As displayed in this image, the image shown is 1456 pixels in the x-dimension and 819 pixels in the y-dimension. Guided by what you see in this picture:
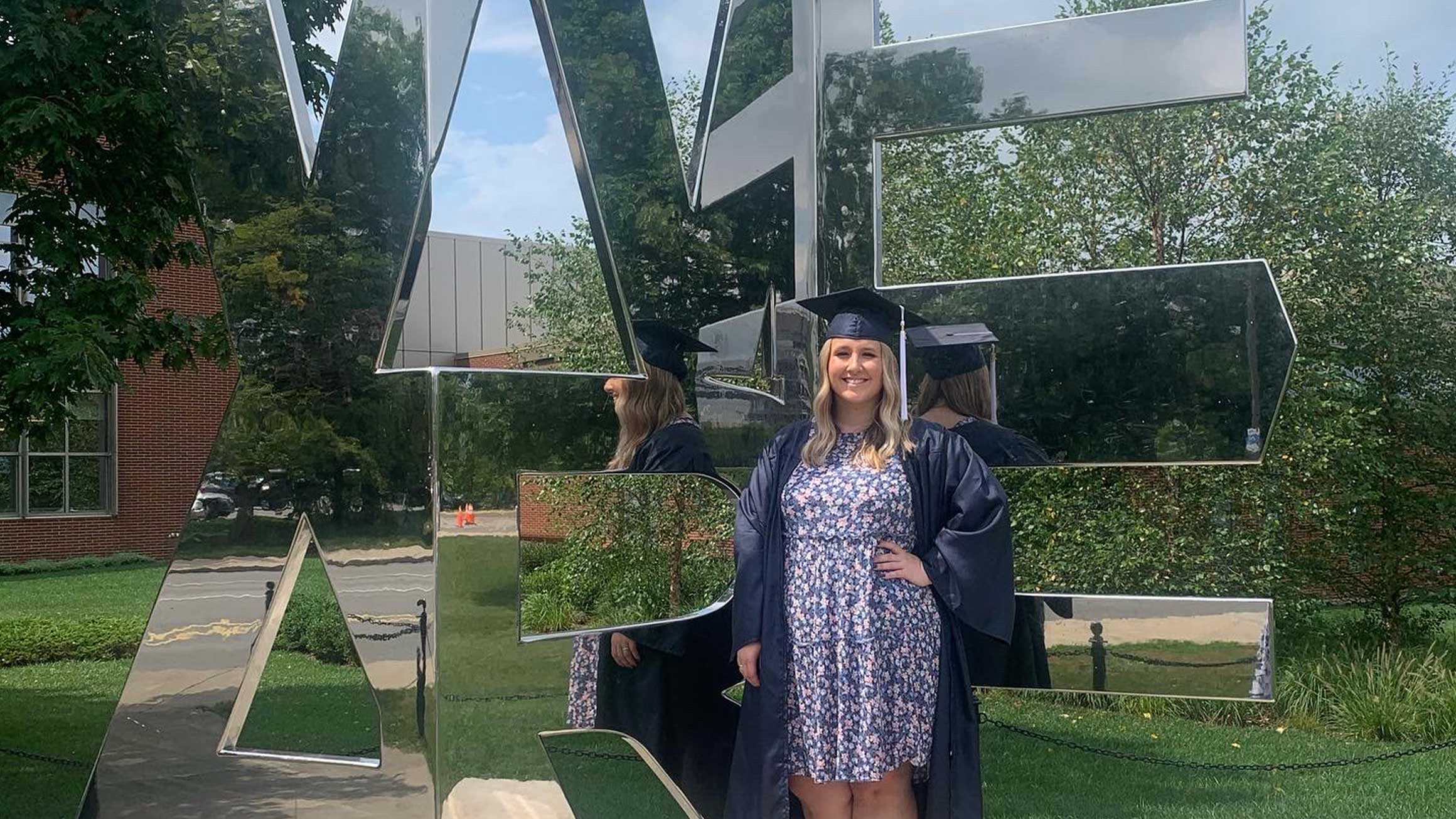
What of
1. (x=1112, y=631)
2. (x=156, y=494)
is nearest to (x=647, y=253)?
(x=1112, y=631)

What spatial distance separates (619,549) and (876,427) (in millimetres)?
730

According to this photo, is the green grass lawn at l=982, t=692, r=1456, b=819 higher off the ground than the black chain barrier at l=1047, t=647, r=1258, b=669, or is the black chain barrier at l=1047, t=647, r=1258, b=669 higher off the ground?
the black chain barrier at l=1047, t=647, r=1258, b=669

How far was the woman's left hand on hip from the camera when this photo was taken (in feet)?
9.68

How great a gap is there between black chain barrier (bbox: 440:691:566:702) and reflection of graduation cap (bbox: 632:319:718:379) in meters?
0.89

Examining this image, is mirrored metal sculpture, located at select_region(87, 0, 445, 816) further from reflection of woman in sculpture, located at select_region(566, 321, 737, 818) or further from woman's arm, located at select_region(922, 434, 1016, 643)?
woman's arm, located at select_region(922, 434, 1016, 643)

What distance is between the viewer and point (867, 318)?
311 cm

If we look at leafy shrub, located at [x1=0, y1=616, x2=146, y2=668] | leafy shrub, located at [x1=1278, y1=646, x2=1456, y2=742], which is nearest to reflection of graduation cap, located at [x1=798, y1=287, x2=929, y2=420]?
leafy shrub, located at [x1=1278, y1=646, x2=1456, y2=742]

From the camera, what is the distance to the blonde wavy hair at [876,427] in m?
3.04

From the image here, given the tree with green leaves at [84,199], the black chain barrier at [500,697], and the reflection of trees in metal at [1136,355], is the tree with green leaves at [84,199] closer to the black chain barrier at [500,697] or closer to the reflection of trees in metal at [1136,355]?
the black chain barrier at [500,697]

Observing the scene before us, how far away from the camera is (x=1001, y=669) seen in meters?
3.52

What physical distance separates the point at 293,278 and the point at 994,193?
416cm

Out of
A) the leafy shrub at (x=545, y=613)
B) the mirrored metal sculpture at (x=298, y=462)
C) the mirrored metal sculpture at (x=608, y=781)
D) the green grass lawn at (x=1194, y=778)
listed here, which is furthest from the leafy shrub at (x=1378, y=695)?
the mirrored metal sculpture at (x=298, y=462)

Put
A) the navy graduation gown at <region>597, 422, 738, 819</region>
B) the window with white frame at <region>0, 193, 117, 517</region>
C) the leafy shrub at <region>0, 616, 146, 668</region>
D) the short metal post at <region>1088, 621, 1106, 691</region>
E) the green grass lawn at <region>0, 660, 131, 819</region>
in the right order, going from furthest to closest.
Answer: the window with white frame at <region>0, 193, 117, 517</region>
the leafy shrub at <region>0, 616, 146, 668</region>
the green grass lawn at <region>0, 660, 131, 819</region>
the short metal post at <region>1088, 621, 1106, 691</region>
the navy graduation gown at <region>597, 422, 738, 819</region>

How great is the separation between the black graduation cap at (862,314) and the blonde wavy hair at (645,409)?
436 millimetres
